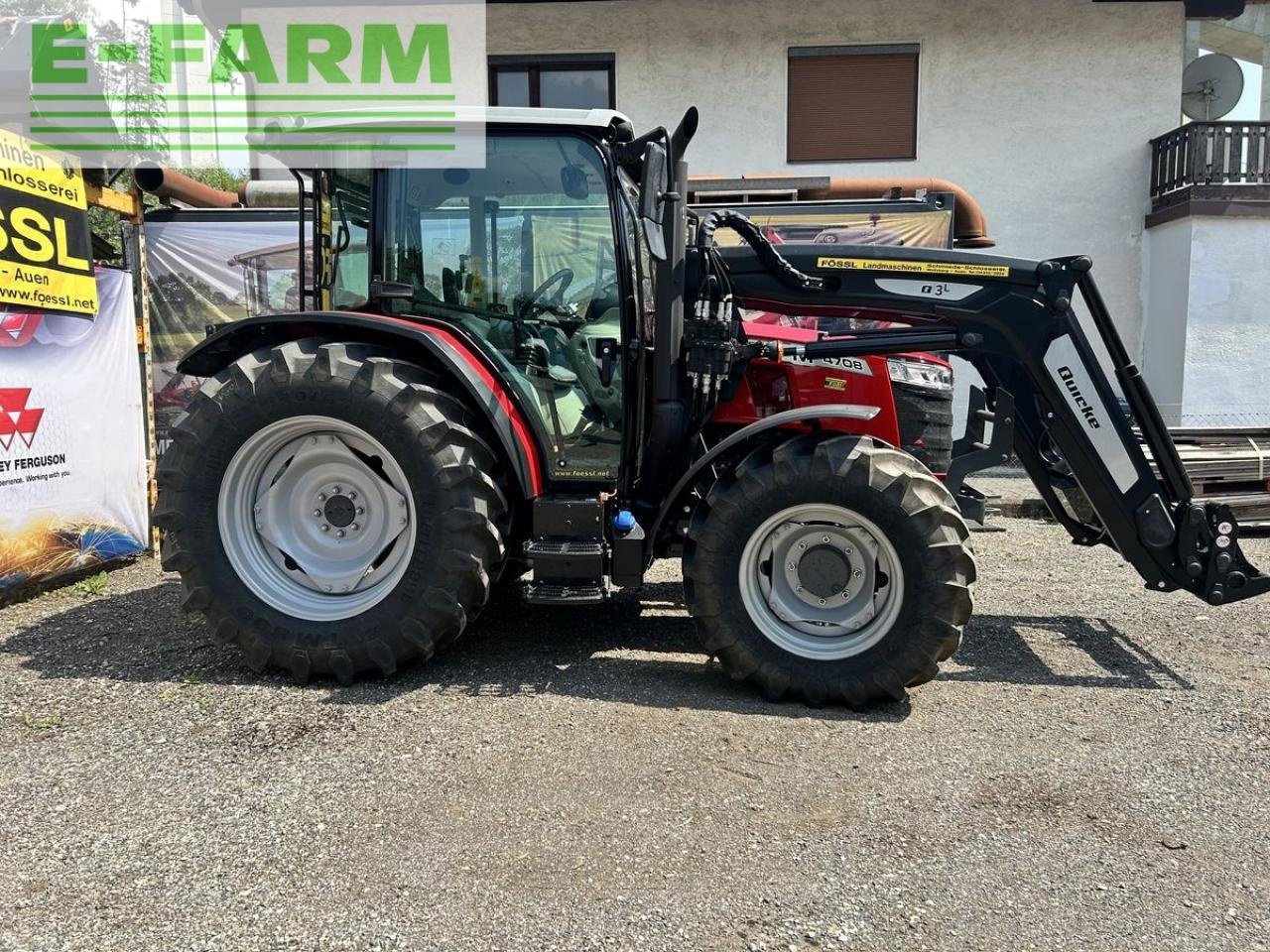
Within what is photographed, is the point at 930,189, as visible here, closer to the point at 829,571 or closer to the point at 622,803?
the point at 829,571

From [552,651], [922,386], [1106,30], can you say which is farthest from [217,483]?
[1106,30]

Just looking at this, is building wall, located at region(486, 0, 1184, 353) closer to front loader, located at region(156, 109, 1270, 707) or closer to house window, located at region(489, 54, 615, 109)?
house window, located at region(489, 54, 615, 109)

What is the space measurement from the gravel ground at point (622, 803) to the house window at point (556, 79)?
982 centimetres

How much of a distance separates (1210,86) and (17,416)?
46.7 feet

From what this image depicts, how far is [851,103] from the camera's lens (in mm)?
11883

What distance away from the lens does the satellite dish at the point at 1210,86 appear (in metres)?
12.2

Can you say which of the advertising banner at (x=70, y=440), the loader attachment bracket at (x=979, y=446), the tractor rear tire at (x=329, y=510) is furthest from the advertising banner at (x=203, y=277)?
the loader attachment bracket at (x=979, y=446)

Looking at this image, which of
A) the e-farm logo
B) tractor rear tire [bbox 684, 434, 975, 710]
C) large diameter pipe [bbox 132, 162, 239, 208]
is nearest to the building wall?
the e-farm logo

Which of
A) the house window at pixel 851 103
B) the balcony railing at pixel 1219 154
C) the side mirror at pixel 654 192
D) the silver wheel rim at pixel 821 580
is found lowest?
the silver wheel rim at pixel 821 580

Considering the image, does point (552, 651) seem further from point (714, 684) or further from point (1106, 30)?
point (1106, 30)

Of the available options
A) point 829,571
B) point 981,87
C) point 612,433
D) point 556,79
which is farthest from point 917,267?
point 556,79

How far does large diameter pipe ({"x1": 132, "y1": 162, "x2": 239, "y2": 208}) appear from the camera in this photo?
6.73m

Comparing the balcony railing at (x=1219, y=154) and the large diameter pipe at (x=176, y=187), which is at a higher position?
the balcony railing at (x=1219, y=154)

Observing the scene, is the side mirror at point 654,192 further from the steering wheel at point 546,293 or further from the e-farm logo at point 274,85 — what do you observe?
the e-farm logo at point 274,85
